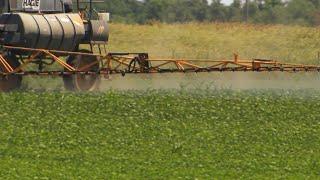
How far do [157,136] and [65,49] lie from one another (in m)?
8.39

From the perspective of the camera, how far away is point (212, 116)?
55.7ft

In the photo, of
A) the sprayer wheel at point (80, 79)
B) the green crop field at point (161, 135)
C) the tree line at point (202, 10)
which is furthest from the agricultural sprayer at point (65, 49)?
the tree line at point (202, 10)

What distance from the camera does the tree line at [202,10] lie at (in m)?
83.6

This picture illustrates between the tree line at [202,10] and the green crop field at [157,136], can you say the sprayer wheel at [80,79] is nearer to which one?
the green crop field at [157,136]

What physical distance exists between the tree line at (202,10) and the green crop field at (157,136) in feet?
207

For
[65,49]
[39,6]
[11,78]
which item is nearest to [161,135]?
[11,78]

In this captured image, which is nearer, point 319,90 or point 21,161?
point 21,161

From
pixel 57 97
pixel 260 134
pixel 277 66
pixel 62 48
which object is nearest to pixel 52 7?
pixel 62 48

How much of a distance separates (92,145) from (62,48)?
8.74 meters

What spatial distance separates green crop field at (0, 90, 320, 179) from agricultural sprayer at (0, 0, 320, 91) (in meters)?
0.74

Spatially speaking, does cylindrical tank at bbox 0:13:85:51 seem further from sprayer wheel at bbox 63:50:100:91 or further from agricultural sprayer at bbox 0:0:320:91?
sprayer wheel at bbox 63:50:100:91

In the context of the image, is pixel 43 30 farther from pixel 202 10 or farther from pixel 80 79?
pixel 202 10

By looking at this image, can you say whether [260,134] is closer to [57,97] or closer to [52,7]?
[57,97]

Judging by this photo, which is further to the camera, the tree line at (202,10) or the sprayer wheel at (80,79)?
the tree line at (202,10)
